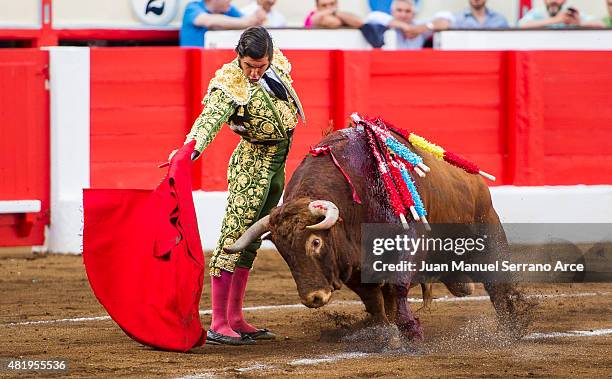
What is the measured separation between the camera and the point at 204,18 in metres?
9.78

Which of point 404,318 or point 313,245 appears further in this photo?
point 404,318

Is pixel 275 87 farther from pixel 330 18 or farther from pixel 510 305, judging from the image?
pixel 330 18

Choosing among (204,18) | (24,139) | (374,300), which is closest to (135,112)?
(24,139)

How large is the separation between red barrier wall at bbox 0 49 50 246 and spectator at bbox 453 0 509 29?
342 centimetres

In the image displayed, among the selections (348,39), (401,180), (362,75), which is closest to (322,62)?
(362,75)

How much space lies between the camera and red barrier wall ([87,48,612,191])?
874 cm

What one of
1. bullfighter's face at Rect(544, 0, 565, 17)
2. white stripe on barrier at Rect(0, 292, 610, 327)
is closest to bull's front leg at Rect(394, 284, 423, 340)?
white stripe on barrier at Rect(0, 292, 610, 327)

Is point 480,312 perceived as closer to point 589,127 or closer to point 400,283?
point 400,283

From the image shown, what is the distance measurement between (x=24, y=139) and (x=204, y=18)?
178 centimetres

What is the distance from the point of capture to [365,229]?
17.5ft

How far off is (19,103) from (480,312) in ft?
11.1

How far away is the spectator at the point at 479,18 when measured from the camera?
1066 centimetres

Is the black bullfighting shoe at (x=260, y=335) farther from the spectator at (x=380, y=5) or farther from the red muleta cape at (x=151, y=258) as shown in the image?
the spectator at (x=380, y=5)

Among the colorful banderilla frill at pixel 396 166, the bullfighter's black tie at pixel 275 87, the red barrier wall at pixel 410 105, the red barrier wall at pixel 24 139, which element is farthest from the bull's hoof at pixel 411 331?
the red barrier wall at pixel 24 139
